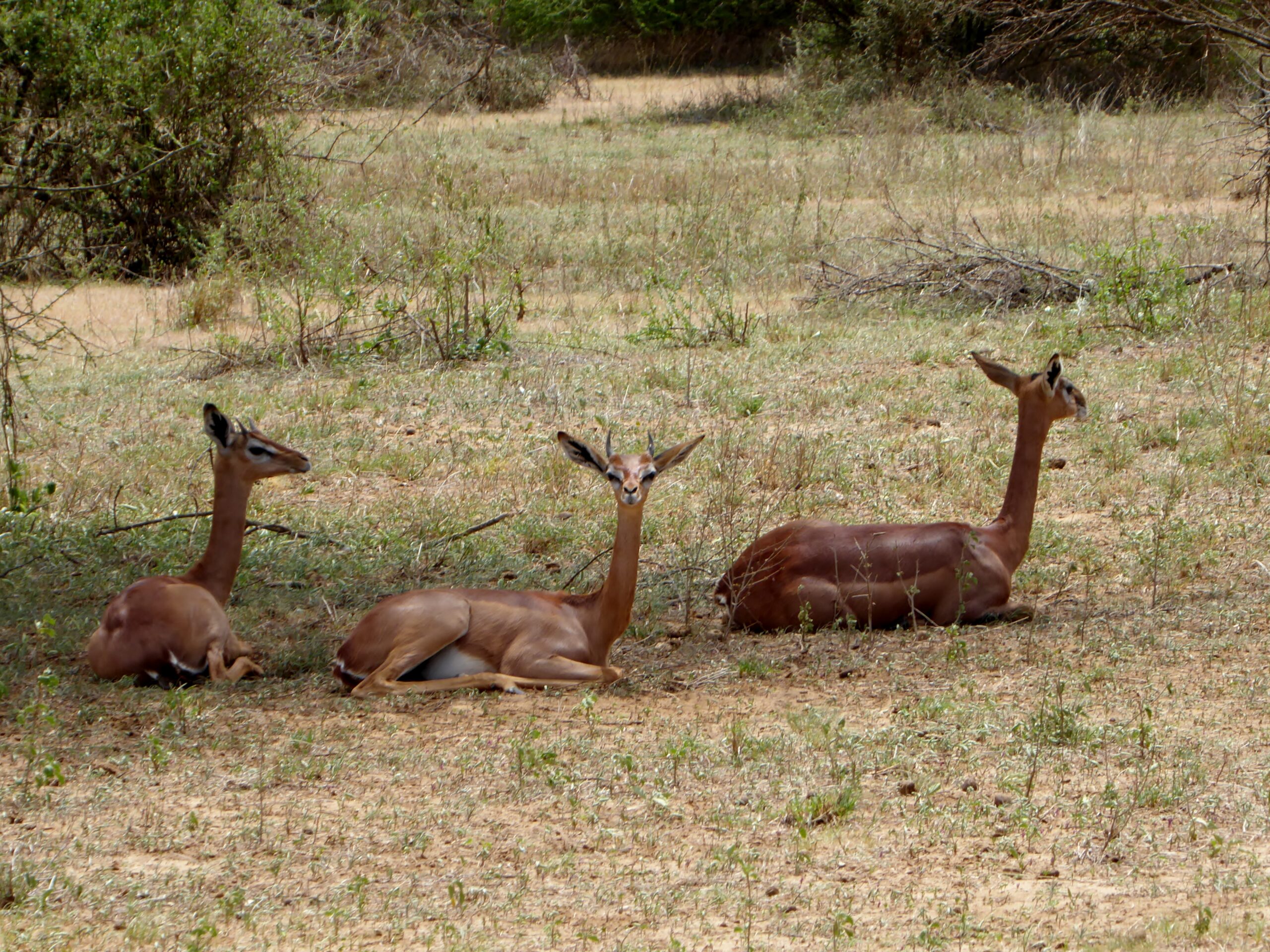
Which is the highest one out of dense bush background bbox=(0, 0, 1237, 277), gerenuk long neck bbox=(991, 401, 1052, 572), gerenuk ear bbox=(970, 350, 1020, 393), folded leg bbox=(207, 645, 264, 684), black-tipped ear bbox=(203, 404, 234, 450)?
dense bush background bbox=(0, 0, 1237, 277)

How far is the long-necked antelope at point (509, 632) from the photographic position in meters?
5.76

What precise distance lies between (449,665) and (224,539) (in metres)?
1.17

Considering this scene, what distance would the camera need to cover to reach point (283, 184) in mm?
13711

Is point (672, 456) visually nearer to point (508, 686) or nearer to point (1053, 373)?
point (508, 686)

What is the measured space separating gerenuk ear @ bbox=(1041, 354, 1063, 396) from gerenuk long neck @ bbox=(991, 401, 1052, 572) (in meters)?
0.10

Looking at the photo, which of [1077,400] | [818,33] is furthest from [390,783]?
[818,33]

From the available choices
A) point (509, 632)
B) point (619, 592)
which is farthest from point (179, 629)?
point (619, 592)

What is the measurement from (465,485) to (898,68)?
1687 centimetres

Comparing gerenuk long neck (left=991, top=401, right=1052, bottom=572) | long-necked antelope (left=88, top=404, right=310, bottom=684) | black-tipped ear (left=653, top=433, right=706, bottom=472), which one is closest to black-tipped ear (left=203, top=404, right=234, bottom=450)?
long-necked antelope (left=88, top=404, right=310, bottom=684)

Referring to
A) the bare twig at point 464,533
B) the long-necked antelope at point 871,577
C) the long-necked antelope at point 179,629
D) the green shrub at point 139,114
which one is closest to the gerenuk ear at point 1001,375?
the long-necked antelope at point 871,577

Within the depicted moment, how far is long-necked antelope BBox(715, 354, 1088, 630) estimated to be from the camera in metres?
6.44

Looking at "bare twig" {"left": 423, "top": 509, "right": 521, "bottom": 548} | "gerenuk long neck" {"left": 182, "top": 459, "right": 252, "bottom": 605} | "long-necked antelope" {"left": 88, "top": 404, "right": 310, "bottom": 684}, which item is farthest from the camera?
"bare twig" {"left": 423, "top": 509, "right": 521, "bottom": 548}

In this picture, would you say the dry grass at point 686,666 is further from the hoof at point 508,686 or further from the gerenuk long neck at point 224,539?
the gerenuk long neck at point 224,539

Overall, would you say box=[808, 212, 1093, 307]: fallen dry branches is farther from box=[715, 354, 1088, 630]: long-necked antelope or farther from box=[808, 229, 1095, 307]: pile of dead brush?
box=[715, 354, 1088, 630]: long-necked antelope
